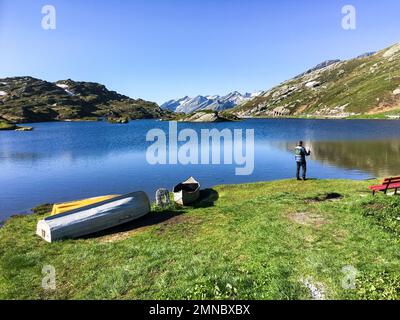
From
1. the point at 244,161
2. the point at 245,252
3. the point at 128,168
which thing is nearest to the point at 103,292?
the point at 245,252

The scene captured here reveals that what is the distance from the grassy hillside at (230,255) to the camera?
12859 millimetres

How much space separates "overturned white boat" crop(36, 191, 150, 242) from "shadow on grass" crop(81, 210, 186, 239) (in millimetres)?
298

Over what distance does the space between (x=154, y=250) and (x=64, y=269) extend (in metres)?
4.53

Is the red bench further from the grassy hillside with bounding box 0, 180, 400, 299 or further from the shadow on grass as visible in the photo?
the shadow on grass

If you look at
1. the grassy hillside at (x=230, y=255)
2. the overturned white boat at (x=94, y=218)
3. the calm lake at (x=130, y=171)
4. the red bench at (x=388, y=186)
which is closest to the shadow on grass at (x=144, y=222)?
the grassy hillside at (x=230, y=255)

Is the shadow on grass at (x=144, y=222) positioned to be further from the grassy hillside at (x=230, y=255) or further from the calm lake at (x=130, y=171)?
the calm lake at (x=130, y=171)

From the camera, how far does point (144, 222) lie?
2512 cm

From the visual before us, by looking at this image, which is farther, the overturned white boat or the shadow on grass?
the shadow on grass

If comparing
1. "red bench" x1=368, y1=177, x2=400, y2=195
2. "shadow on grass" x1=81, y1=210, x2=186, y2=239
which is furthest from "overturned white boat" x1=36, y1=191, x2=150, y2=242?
"red bench" x1=368, y1=177, x2=400, y2=195

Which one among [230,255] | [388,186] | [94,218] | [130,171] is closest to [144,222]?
[94,218]

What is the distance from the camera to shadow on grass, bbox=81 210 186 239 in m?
23.3

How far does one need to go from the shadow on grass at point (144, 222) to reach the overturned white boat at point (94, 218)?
0.30m

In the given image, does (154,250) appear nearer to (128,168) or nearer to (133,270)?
(133,270)

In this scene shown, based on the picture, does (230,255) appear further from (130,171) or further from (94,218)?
(130,171)
